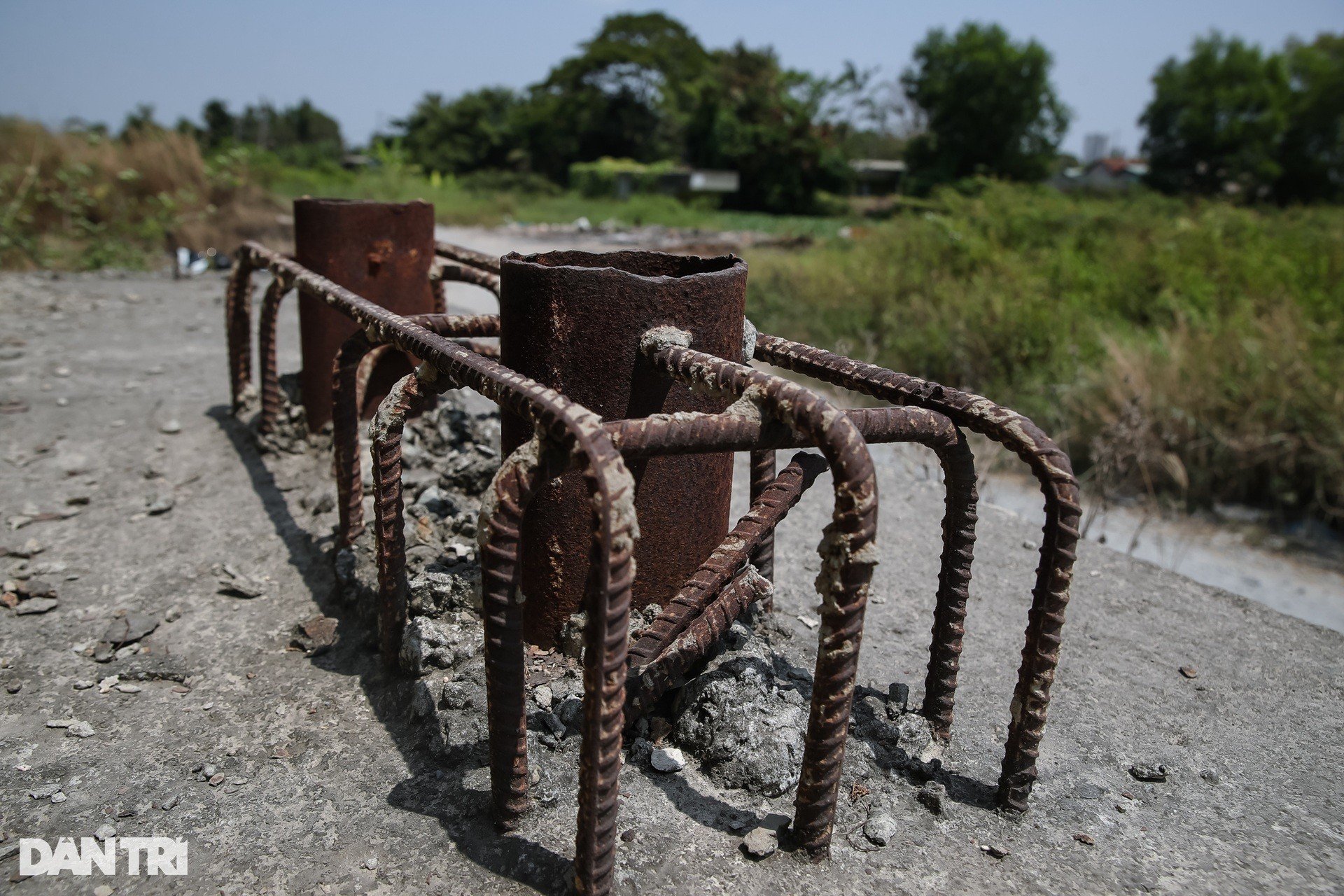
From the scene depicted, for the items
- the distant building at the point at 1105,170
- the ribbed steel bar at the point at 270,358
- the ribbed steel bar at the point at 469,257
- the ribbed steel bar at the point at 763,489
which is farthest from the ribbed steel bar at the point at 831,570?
the distant building at the point at 1105,170

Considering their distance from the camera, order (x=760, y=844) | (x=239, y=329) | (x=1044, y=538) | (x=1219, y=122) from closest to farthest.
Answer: (x=760, y=844)
(x=1044, y=538)
(x=239, y=329)
(x=1219, y=122)

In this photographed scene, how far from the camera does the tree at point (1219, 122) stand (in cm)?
2764

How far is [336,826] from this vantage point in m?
1.73

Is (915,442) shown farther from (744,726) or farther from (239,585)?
(239,585)

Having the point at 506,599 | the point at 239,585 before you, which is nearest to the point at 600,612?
the point at 506,599

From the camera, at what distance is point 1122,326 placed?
8227 millimetres

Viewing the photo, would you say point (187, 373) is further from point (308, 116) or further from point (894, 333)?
point (308, 116)

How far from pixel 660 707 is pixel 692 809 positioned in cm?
30

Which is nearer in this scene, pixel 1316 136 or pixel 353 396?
pixel 353 396

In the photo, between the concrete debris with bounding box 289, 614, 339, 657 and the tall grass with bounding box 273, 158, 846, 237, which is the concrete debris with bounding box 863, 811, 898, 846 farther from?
the tall grass with bounding box 273, 158, 846, 237

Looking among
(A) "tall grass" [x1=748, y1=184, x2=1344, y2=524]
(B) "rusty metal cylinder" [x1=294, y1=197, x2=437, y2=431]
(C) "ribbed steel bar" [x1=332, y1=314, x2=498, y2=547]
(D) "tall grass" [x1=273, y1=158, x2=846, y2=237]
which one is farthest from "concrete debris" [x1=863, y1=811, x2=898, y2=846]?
(D) "tall grass" [x1=273, y1=158, x2=846, y2=237]

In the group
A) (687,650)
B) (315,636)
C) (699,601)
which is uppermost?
(699,601)

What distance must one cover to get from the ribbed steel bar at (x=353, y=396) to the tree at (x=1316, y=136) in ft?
100

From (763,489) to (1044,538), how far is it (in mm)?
819
